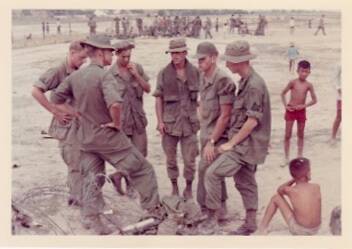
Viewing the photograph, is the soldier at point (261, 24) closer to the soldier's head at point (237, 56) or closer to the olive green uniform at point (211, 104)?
the soldier's head at point (237, 56)

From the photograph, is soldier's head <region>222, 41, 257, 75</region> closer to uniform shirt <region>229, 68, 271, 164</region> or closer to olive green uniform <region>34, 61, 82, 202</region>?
uniform shirt <region>229, 68, 271, 164</region>

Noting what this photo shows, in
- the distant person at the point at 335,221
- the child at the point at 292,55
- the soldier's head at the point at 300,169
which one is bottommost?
the distant person at the point at 335,221

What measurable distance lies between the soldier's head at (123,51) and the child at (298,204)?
1.49 meters

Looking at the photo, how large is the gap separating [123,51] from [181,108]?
62 centimetres

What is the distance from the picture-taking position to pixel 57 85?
736cm

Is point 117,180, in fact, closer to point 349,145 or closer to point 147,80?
point 147,80

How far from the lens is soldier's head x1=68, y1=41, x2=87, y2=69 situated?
24.1 feet

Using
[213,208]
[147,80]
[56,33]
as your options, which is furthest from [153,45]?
[213,208]

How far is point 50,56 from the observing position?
7449 millimetres

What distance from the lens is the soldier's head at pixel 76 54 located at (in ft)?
24.1

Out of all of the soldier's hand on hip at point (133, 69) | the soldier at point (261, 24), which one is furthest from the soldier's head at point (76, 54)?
the soldier at point (261, 24)

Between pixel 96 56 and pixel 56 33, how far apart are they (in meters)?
0.41

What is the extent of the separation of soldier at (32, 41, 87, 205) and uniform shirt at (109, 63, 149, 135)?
33cm

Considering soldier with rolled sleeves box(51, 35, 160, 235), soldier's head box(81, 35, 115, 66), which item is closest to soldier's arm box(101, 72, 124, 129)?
soldier with rolled sleeves box(51, 35, 160, 235)
